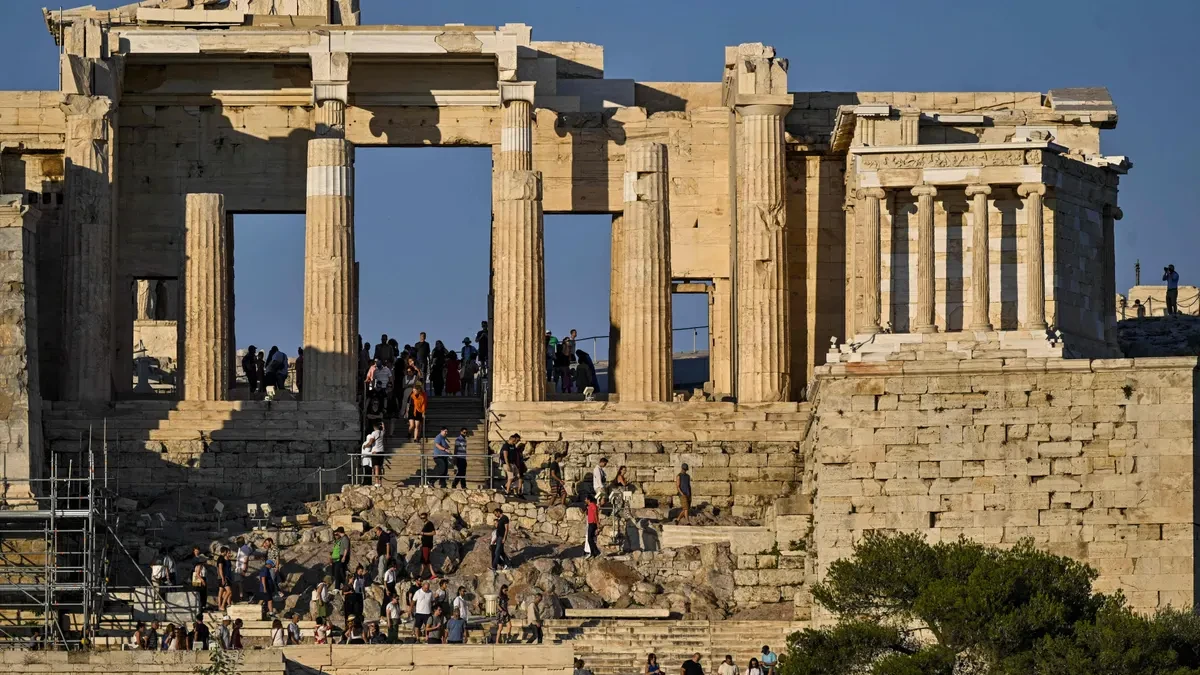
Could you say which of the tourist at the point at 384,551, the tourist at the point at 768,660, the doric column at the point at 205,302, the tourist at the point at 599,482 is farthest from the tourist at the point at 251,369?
the tourist at the point at 768,660

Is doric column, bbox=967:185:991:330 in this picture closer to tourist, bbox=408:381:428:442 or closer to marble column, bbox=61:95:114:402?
tourist, bbox=408:381:428:442

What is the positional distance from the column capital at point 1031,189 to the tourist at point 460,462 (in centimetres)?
1189

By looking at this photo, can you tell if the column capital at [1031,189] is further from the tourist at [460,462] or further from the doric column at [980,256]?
the tourist at [460,462]

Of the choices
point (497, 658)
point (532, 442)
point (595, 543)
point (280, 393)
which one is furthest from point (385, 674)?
point (280, 393)

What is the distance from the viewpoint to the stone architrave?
70750mm

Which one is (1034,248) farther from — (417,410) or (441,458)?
(417,410)

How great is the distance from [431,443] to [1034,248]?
42.0 ft

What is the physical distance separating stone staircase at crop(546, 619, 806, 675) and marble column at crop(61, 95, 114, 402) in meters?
16.4

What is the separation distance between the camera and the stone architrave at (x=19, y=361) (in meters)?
70.8

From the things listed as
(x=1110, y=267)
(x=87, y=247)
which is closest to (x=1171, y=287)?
(x=1110, y=267)

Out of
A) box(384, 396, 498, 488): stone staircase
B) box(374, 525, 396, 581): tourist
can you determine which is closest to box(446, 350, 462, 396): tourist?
box(384, 396, 498, 488): stone staircase

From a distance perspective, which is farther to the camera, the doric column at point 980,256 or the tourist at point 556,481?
the doric column at point 980,256

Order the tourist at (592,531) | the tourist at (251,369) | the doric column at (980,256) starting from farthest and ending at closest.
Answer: the tourist at (251,369) → the doric column at (980,256) → the tourist at (592,531)

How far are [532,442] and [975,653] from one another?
53.2ft
